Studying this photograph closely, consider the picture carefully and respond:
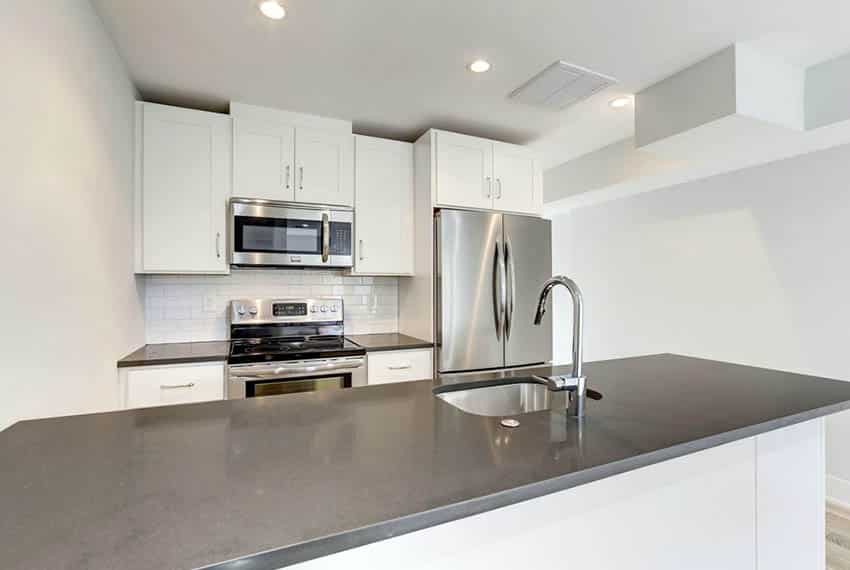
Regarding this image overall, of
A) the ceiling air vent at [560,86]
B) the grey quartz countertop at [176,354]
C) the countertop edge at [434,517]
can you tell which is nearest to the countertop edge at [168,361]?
the grey quartz countertop at [176,354]

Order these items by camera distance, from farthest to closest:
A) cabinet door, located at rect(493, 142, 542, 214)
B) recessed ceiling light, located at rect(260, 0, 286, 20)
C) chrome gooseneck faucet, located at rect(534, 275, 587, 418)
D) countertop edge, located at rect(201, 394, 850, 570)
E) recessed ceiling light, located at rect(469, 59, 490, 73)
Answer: cabinet door, located at rect(493, 142, 542, 214), recessed ceiling light, located at rect(469, 59, 490, 73), recessed ceiling light, located at rect(260, 0, 286, 20), chrome gooseneck faucet, located at rect(534, 275, 587, 418), countertop edge, located at rect(201, 394, 850, 570)

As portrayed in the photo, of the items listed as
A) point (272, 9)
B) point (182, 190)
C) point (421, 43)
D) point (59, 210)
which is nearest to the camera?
point (59, 210)

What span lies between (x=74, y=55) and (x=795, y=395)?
9.03 feet

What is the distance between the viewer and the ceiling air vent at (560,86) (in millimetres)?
2227

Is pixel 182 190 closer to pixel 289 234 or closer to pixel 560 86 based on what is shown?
pixel 289 234

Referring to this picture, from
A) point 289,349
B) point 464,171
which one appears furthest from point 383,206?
point 289,349

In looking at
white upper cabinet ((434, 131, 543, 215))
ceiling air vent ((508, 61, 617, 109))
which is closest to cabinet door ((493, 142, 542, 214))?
white upper cabinet ((434, 131, 543, 215))

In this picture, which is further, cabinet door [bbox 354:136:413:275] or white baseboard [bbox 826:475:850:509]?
cabinet door [bbox 354:136:413:275]

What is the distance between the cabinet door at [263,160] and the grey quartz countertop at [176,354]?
97cm

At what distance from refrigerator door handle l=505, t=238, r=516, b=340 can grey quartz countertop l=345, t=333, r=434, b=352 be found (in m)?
0.57

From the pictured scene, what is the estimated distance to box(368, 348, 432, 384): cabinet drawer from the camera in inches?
104

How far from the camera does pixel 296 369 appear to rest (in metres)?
2.38

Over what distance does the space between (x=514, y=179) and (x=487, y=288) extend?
90 centimetres

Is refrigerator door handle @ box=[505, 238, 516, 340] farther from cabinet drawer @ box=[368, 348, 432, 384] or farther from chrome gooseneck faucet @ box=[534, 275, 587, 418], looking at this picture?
chrome gooseneck faucet @ box=[534, 275, 587, 418]
